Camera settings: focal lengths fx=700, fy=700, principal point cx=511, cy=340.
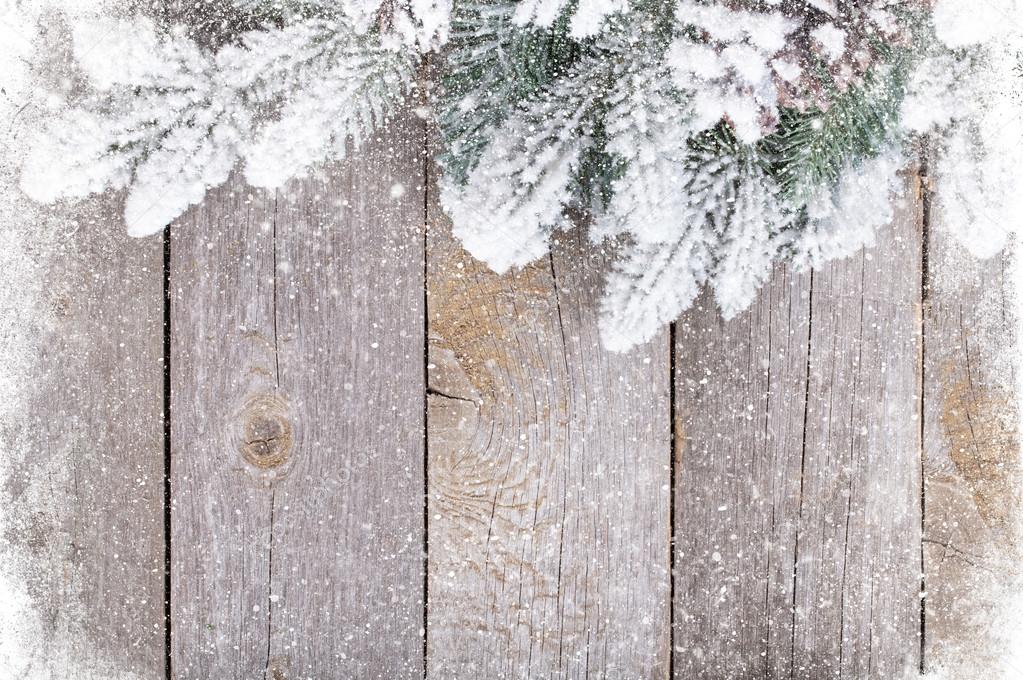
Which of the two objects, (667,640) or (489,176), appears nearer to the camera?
(489,176)

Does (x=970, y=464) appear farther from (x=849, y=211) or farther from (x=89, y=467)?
(x=89, y=467)

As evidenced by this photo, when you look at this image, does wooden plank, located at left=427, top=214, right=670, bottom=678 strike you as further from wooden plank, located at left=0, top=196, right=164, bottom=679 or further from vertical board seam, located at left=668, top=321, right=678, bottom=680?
wooden plank, located at left=0, top=196, right=164, bottom=679

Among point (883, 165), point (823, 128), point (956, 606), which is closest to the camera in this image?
point (823, 128)

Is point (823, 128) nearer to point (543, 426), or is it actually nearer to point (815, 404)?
point (815, 404)

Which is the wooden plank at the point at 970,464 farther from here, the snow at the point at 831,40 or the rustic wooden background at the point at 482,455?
the snow at the point at 831,40

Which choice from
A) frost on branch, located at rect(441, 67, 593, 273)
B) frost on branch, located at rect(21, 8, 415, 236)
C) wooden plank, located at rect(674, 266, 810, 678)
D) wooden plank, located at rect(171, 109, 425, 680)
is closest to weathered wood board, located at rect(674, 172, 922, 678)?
wooden plank, located at rect(674, 266, 810, 678)

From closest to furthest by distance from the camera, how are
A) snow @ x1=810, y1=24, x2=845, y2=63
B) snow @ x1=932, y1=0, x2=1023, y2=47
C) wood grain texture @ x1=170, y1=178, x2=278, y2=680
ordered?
snow @ x1=810, y1=24, x2=845, y2=63, snow @ x1=932, y1=0, x2=1023, y2=47, wood grain texture @ x1=170, y1=178, x2=278, y2=680

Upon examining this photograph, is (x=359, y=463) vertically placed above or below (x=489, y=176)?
below

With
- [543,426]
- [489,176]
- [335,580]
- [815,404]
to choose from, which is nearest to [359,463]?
[335,580]
